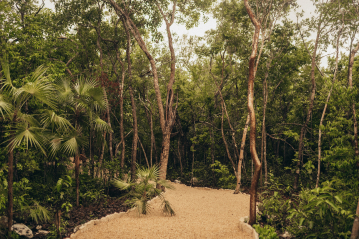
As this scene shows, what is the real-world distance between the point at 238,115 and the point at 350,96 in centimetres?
1085

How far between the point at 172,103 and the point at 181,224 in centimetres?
530

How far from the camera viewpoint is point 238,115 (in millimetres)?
15141

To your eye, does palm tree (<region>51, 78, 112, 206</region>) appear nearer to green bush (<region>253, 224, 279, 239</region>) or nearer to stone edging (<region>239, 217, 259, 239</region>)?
stone edging (<region>239, 217, 259, 239</region>)

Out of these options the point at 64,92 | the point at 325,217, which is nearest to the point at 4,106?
the point at 64,92

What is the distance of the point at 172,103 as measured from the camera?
10359 mm

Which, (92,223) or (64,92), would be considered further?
(64,92)

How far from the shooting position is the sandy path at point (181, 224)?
546 centimetres

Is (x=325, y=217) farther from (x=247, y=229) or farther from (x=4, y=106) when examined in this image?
(x=4, y=106)

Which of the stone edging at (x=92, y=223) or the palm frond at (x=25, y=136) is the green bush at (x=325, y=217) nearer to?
the stone edging at (x=92, y=223)

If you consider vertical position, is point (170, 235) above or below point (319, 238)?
below

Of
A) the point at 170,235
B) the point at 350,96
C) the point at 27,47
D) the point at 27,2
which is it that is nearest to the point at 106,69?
the point at 27,2

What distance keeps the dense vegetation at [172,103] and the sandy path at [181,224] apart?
0.78 metres

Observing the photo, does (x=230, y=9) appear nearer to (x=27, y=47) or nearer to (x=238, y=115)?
(x=238, y=115)

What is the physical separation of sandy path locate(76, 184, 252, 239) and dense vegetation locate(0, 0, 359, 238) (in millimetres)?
776
